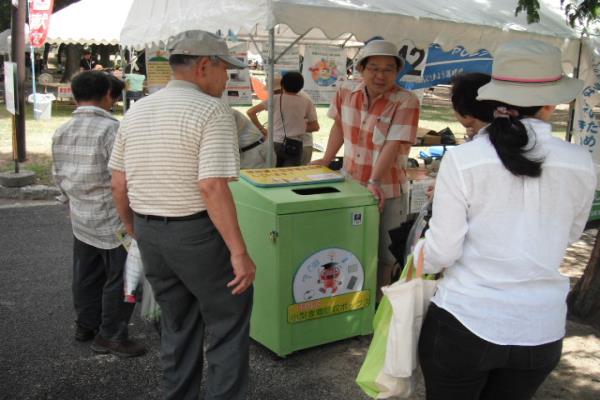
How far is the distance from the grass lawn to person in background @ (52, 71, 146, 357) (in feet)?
17.2

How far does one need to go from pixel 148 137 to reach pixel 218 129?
290mm

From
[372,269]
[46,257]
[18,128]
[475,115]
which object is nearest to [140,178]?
[475,115]

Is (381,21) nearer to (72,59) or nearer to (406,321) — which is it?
(406,321)

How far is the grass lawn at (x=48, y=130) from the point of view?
9124 millimetres

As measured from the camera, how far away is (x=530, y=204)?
1.50m

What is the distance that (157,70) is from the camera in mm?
7047

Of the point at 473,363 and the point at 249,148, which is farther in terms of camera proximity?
the point at 249,148

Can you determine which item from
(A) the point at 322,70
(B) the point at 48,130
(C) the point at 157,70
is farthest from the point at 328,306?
(B) the point at 48,130

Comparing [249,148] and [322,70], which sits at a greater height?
[322,70]

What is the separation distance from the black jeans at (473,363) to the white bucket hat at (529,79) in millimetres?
644

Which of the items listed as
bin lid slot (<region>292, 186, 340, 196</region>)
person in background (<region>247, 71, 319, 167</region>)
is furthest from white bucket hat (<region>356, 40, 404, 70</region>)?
person in background (<region>247, 71, 319, 167</region>)

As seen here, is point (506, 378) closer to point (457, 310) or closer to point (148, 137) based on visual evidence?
point (457, 310)

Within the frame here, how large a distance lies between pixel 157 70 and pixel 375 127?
433cm

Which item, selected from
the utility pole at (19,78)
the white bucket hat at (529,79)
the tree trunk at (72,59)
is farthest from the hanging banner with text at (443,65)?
the tree trunk at (72,59)
